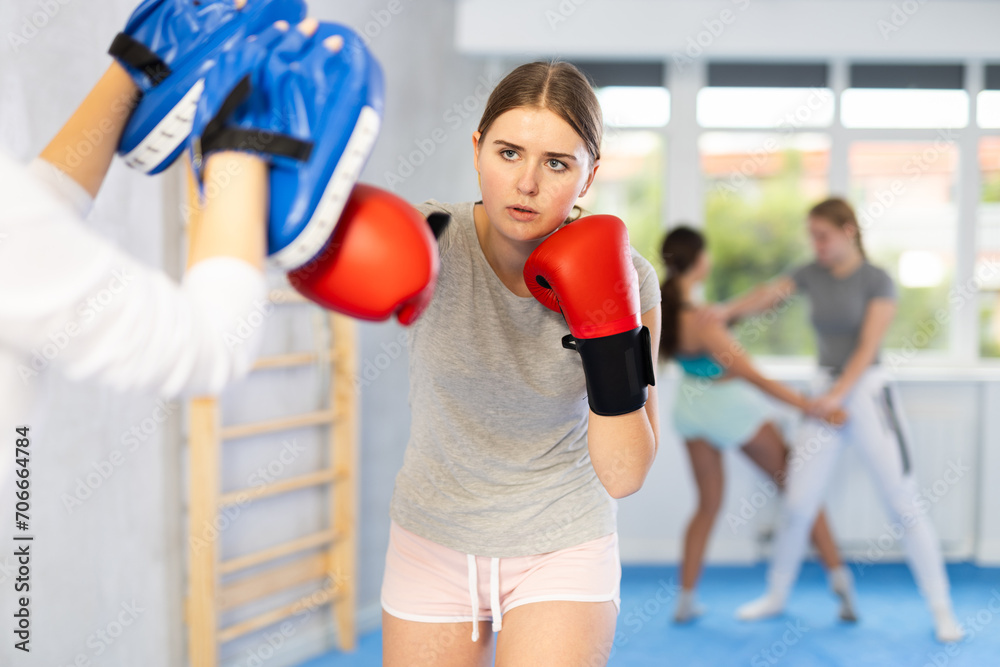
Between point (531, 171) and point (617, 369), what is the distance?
0.33 meters

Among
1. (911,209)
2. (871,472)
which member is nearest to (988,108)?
(911,209)

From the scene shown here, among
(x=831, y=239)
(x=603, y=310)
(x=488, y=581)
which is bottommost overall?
(x=488, y=581)

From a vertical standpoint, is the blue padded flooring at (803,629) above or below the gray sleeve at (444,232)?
below

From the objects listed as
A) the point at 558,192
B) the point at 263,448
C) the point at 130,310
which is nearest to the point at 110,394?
the point at 263,448

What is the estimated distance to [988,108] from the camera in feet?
14.6

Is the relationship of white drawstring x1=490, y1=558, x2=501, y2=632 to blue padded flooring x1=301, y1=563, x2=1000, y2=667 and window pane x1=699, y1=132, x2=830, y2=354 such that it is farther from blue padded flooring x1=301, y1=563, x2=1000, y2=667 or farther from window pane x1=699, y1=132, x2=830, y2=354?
window pane x1=699, y1=132, x2=830, y2=354

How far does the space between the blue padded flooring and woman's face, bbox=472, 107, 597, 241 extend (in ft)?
7.35

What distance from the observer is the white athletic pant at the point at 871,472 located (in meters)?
3.14

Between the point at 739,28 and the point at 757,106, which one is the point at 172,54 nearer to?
the point at 739,28

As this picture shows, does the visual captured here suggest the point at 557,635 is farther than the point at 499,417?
No

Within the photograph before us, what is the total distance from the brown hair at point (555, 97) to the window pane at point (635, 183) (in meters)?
3.18

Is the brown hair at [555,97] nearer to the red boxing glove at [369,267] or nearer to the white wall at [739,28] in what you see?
the red boxing glove at [369,267]

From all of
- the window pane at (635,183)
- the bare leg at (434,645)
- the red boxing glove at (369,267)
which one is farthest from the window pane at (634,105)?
the red boxing glove at (369,267)

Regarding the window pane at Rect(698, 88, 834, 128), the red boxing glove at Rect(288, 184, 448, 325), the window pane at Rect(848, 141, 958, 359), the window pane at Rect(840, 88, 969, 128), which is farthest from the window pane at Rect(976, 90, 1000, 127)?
the red boxing glove at Rect(288, 184, 448, 325)
